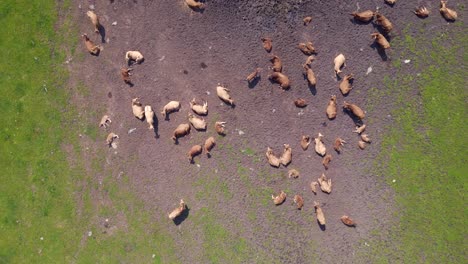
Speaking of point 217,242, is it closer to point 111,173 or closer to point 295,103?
point 111,173

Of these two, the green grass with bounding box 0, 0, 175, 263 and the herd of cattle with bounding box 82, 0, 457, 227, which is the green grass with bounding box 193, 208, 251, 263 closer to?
the herd of cattle with bounding box 82, 0, 457, 227

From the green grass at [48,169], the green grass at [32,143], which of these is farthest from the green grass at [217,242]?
the green grass at [32,143]

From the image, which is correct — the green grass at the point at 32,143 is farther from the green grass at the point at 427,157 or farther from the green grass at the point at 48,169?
the green grass at the point at 427,157

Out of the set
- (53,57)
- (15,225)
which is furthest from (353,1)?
(15,225)

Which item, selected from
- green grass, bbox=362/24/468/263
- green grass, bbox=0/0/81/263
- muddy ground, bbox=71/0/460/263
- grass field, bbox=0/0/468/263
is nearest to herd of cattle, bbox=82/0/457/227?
muddy ground, bbox=71/0/460/263

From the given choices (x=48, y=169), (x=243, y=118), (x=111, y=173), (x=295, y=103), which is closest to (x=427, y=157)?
(x=295, y=103)
